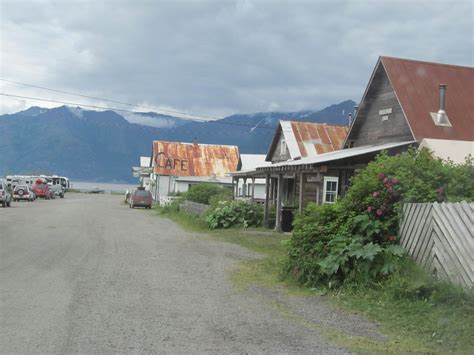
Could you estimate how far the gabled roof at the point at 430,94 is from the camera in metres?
20.2

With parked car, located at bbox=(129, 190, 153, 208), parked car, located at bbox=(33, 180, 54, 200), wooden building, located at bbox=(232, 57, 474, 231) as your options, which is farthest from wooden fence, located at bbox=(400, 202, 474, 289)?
parked car, located at bbox=(33, 180, 54, 200)

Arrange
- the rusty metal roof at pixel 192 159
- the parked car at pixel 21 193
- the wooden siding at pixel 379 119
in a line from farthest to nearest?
the rusty metal roof at pixel 192 159, the parked car at pixel 21 193, the wooden siding at pixel 379 119

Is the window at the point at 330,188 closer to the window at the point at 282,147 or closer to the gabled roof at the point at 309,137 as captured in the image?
the gabled roof at the point at 309,137

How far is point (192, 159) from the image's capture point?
65812mm

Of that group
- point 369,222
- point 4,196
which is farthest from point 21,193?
point 369,222

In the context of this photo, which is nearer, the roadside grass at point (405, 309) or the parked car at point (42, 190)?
the roadside grass at point (405, 309)

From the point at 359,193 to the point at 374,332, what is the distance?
390cm

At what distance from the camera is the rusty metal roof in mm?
63969

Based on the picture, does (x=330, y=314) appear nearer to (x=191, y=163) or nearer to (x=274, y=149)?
(x=274, y=149)

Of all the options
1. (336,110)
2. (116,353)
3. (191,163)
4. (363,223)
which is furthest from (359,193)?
(336,110)

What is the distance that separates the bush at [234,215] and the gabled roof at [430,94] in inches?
304

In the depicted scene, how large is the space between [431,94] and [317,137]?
1379 centimetres

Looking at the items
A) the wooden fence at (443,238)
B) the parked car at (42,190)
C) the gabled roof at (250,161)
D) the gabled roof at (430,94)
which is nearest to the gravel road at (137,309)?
the wooden fence at (443,238)

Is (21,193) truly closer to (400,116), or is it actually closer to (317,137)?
(317,137)
